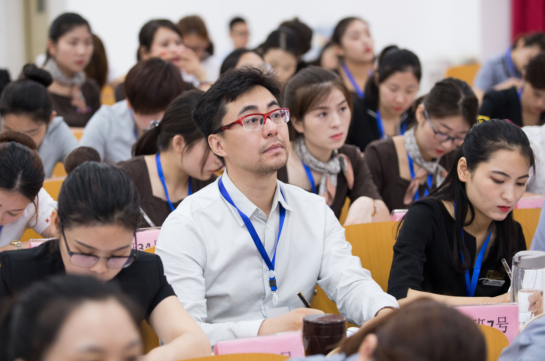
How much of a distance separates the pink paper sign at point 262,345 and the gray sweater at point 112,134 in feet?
7.69

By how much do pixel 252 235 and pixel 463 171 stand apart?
31.7 inches

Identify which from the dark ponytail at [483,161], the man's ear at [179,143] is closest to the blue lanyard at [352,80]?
the man's ear at [179,143]

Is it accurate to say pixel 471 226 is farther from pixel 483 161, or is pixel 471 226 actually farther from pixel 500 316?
pixel 500 316

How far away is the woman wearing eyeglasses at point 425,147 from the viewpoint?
2.77 metres

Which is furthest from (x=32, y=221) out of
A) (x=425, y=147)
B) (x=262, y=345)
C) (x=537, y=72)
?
(x=537, y=72)

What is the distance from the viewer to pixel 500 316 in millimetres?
1513

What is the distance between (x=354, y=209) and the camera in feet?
8.57

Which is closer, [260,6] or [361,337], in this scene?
[361,337]

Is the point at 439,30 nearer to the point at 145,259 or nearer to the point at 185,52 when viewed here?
the point at 185,52

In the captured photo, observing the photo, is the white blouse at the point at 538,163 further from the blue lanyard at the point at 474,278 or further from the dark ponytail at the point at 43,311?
the dark ponytail at the point at 43,311

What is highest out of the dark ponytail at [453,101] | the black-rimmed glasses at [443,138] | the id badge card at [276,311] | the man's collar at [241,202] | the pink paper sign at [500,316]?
the dark ponytail at [453,101]

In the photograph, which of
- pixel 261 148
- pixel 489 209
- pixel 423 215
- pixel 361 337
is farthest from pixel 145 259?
pixel 489 209

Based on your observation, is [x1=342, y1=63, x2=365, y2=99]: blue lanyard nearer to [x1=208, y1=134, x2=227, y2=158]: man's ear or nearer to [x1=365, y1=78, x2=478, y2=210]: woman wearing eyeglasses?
[x1=365, y1=78, x2=478, y2=210]: woman wearing eyeglasses

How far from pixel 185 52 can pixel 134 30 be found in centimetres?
311
